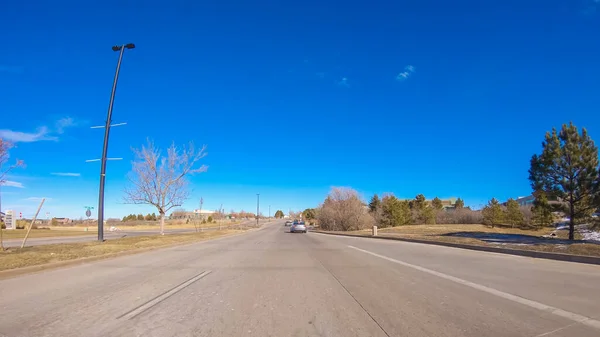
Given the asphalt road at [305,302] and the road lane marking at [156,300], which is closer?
the asphalt road at [305,302]

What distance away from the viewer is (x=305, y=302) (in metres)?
6.93

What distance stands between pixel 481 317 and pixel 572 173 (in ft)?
84.5

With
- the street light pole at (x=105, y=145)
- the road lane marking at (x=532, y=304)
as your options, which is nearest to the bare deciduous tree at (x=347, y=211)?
the street light pole at (x=105, y=145)

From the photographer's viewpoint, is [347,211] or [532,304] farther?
[347,211]

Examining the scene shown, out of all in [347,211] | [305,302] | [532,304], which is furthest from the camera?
[347,211]

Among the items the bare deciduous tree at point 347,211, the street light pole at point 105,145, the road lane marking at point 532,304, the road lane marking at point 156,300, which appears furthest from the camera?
the bare deciduous tree at point 347,211

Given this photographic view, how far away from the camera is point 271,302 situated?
694 centimetres

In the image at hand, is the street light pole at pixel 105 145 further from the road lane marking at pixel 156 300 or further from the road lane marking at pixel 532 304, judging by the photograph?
the road lane marking at pixel 532 304

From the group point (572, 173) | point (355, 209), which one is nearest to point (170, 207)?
point (572, 173)

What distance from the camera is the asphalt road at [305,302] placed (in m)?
5.18

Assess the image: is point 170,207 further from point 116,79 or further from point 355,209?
point 355,209

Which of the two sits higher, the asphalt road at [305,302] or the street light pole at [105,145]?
the street light pole at [105,145]

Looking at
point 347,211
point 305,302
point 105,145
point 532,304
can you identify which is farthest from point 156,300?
point 347,211

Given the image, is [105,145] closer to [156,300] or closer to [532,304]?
[156,300]
